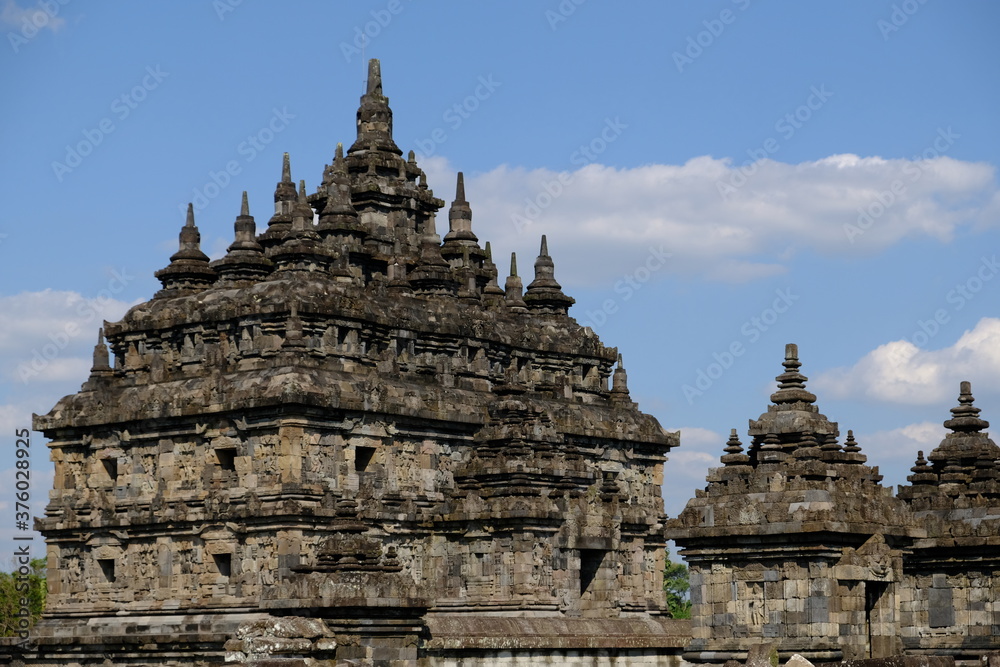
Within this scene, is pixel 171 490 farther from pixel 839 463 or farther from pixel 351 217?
pixel 839 463

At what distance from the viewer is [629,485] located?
69438mm

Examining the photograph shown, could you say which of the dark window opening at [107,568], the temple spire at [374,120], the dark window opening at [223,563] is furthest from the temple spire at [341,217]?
the dark window opening at [107,568]

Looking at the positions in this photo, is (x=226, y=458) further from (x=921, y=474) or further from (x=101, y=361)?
(x=921, y=474)

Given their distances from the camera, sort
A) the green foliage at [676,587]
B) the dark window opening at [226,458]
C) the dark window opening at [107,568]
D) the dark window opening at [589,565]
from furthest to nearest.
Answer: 1. the green foliage at [676,587]
2. the dark window opening at [107,568]
3. the dark window opening at [589,565]
4. the dark window opening at [226,458]

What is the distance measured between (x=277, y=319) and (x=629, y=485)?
15.3m

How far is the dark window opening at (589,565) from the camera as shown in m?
62.1

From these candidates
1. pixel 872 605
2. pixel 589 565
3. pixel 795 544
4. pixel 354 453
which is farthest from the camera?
pixel 589 565

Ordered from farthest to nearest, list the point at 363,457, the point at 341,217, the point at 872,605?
the point at 341,217, the point at 363,457, the point at 872,605

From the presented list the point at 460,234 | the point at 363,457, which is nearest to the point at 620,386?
the point at 460,234

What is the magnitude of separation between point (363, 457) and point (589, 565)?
7.74m

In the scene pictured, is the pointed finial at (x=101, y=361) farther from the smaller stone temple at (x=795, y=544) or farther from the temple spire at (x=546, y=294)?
the smaller stone temple at (x=795, y=544)

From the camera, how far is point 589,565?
62.3 meters

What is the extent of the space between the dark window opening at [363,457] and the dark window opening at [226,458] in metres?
3.48

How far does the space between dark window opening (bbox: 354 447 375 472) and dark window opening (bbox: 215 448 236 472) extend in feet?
11.4
